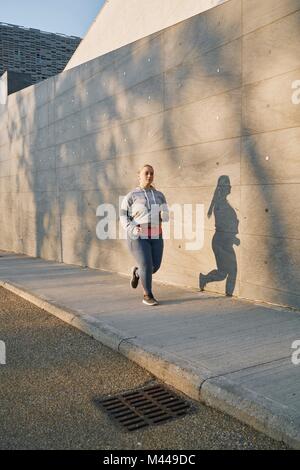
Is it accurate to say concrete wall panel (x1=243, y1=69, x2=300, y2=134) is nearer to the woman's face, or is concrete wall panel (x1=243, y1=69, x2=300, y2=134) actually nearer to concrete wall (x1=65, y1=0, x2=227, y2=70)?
the woman's face

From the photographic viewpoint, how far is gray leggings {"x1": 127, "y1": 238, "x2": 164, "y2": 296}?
582 centimetres

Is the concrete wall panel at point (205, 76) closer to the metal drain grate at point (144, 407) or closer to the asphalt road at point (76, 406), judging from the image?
the asphalt road at point (76, 406)

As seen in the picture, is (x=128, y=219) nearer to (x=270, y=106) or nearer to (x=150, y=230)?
(x=150, y=230)

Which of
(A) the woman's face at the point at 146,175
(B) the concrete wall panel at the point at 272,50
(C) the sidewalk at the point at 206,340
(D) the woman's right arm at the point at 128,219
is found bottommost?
(C) the sidewalk at the point at 206,340

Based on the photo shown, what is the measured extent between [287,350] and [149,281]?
233 centimetres

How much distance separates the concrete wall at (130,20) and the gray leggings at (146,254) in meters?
4.85

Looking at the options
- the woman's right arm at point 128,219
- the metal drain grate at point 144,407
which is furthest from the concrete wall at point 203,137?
the metal drain grate at point 144,407

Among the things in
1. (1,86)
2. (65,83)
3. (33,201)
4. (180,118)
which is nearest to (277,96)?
(180,118)

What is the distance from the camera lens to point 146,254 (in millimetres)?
5832

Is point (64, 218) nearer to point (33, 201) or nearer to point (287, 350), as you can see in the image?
point (33, 201)

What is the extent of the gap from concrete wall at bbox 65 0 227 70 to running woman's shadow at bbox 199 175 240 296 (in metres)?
3.96

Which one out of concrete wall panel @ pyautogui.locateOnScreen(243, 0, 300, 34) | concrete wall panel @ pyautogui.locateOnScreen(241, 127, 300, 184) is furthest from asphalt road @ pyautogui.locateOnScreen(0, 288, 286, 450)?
concrete wall panel @ pyautogui.locateOnScreen(243, 0, 300, 34)

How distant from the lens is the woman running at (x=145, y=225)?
5.84 meters

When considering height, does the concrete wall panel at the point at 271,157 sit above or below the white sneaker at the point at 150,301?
above
